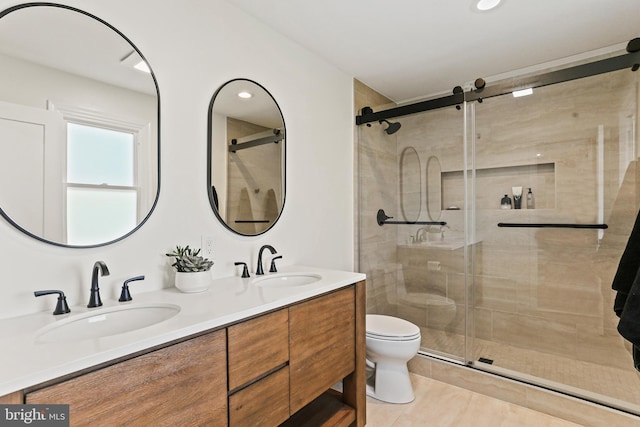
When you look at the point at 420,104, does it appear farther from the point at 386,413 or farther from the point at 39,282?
the point at 39,282

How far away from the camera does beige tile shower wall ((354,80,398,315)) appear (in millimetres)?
2832

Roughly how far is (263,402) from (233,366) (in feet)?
0.74

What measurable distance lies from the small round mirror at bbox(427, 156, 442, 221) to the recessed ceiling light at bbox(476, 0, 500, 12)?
114 cm

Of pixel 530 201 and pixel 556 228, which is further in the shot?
pixel 530 201

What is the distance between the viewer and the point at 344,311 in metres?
1.68

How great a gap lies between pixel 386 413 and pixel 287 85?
2.14 metres

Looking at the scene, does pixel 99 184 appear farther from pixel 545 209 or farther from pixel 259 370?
pixel 545 209

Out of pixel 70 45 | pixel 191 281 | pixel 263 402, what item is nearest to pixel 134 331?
pixel 191 281

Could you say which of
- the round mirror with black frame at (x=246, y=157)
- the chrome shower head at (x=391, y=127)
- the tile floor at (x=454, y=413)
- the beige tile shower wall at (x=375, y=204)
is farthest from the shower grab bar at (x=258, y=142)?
the tile floor at (x=454, y=413)

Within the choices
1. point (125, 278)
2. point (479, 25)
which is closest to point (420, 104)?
point (479, 25)

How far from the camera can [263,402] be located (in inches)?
49.4

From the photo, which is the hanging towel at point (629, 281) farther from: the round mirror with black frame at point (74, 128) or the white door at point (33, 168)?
the white door at point (33, 168)

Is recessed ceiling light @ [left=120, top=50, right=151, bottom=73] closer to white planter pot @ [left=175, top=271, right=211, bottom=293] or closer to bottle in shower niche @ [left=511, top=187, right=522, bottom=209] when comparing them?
white planter pot @ [left=175, top=271, right=211, bottom=293]

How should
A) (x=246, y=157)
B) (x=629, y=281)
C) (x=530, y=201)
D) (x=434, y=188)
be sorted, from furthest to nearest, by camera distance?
(x=434, y=188)
(x=530, y=201)
(x=246, y=157)
(x=629, y=281)
